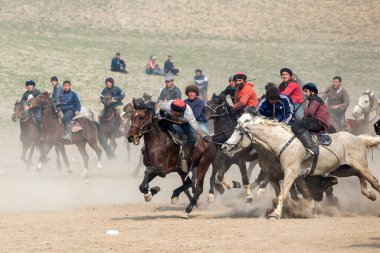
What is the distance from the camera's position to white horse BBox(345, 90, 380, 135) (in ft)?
89.3

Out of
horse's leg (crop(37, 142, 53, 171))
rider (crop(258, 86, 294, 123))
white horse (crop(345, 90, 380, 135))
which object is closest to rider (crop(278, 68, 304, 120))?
rider (crop(258, 86, 294, 123))

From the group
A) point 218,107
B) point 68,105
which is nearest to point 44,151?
point 68,105

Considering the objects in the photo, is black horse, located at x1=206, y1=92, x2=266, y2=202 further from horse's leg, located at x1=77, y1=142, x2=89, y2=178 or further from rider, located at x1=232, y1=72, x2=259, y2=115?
horse's leg, located at x1=77, y1=142, x2=89, y2=178

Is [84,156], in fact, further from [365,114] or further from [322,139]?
[322,139]

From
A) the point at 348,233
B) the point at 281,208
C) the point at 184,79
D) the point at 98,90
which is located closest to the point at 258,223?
the point at 281,208

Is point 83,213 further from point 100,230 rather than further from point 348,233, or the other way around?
point 348,233

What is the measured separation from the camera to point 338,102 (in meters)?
26.9

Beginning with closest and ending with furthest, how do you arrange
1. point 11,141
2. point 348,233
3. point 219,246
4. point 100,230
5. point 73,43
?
point 219,246 → point 348,233 → point 100,230 → point 11,141 → point 73,43

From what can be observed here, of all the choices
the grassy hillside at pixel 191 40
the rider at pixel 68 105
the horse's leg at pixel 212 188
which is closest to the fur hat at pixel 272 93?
the horse's leg at pixel 212 188

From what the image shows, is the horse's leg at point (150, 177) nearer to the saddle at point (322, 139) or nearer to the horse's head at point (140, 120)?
the horse's head at point (140, 120)

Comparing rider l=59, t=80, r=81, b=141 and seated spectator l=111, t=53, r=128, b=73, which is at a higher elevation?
seated spectator l=111, t=53, r=128, b=73

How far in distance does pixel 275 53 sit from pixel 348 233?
158 feet

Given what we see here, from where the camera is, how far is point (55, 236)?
1467 cm

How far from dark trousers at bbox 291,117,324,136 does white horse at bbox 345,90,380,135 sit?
10303mm
